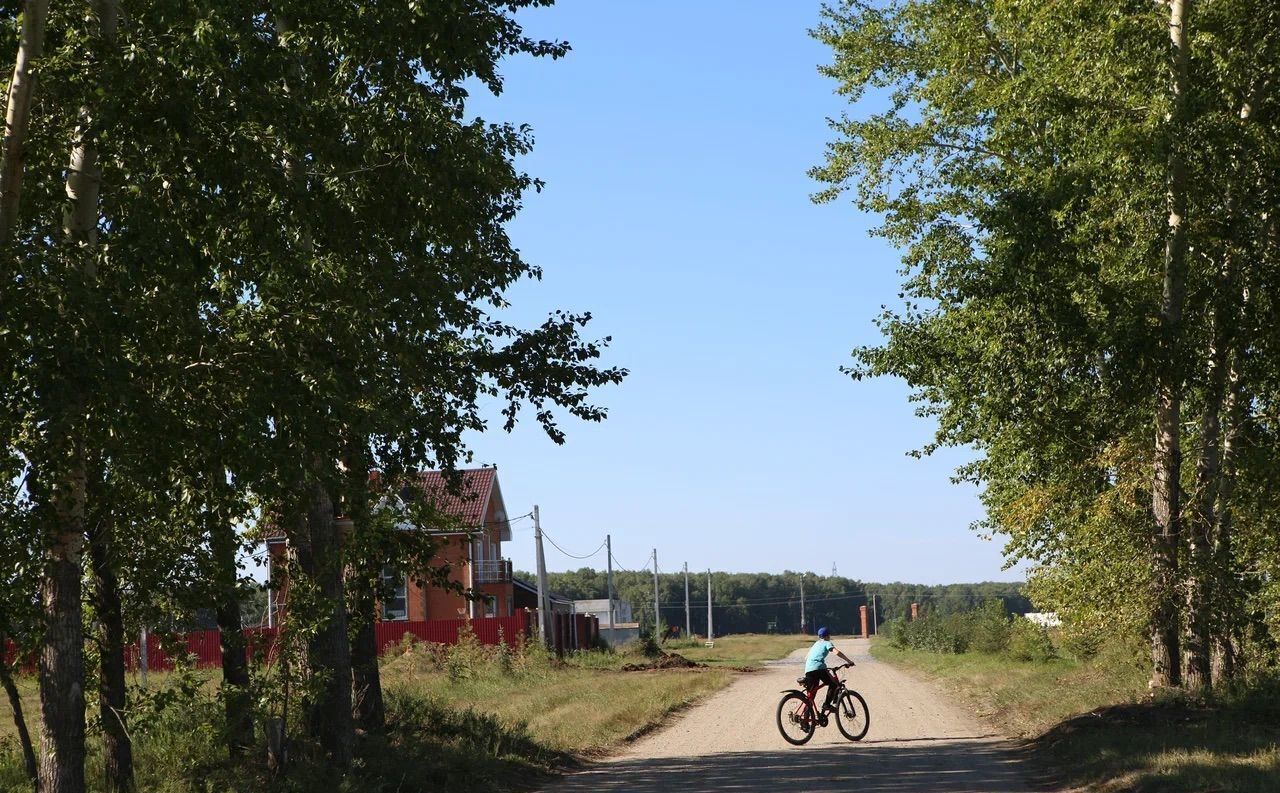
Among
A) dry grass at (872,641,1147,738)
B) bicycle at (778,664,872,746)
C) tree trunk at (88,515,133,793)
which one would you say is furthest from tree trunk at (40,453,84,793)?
dry grass at (872,641,1147,738)

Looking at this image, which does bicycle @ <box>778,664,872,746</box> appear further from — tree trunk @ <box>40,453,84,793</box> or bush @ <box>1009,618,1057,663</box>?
bush @ <box>1009,618,1057,663</box>

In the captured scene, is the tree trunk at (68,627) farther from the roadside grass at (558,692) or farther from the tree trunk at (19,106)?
the roadside grass at (558,692)

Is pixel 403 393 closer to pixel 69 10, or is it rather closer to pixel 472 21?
pixel 472 21

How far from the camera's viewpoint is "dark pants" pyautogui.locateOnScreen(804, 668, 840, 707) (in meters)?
20.1

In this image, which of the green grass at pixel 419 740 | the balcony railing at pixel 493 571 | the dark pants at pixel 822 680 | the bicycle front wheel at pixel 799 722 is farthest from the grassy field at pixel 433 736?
the balcony railing at pixel 493 571

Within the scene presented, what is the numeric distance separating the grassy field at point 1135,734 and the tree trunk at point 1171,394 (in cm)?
111

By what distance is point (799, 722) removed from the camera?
19.5 m

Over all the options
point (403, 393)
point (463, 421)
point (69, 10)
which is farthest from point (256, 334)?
point (463, 421)

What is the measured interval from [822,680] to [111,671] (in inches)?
406

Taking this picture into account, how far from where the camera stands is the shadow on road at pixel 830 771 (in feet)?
46.7

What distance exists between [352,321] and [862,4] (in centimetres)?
1772

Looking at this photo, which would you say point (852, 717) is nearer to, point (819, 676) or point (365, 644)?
point (819, 676)

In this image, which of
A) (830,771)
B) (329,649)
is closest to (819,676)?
(830,771)

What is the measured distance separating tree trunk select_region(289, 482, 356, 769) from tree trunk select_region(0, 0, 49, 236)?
17.1 feet
